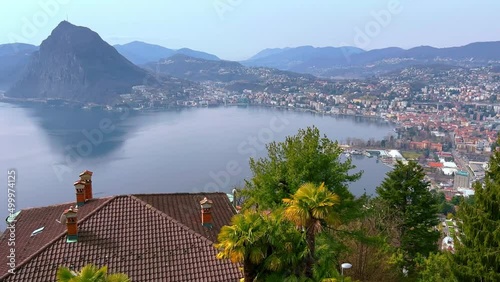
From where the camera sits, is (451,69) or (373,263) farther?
(451,69)

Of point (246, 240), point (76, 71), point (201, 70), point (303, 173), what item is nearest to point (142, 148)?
point (303, 173)

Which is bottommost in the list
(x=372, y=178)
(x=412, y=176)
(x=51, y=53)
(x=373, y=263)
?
(x=372, y=178)

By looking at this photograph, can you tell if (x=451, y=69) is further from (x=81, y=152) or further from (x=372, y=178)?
(x=81, y=152)

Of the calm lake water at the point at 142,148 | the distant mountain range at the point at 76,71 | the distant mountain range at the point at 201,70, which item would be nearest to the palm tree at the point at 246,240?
the calm lake water at the point at 142,148

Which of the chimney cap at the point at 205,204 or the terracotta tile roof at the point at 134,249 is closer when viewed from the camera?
the terracotta tile roof at the point at 134,249

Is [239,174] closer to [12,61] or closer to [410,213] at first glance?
[410,213]

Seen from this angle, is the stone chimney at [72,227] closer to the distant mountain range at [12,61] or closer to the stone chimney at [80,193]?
the stone chimney at [80,193]

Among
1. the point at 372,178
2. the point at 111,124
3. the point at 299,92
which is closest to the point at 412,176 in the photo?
the point at 372,178

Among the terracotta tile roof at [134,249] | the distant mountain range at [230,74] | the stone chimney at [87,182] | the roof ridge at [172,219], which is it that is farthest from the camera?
the distant mountain range at [230,74]
